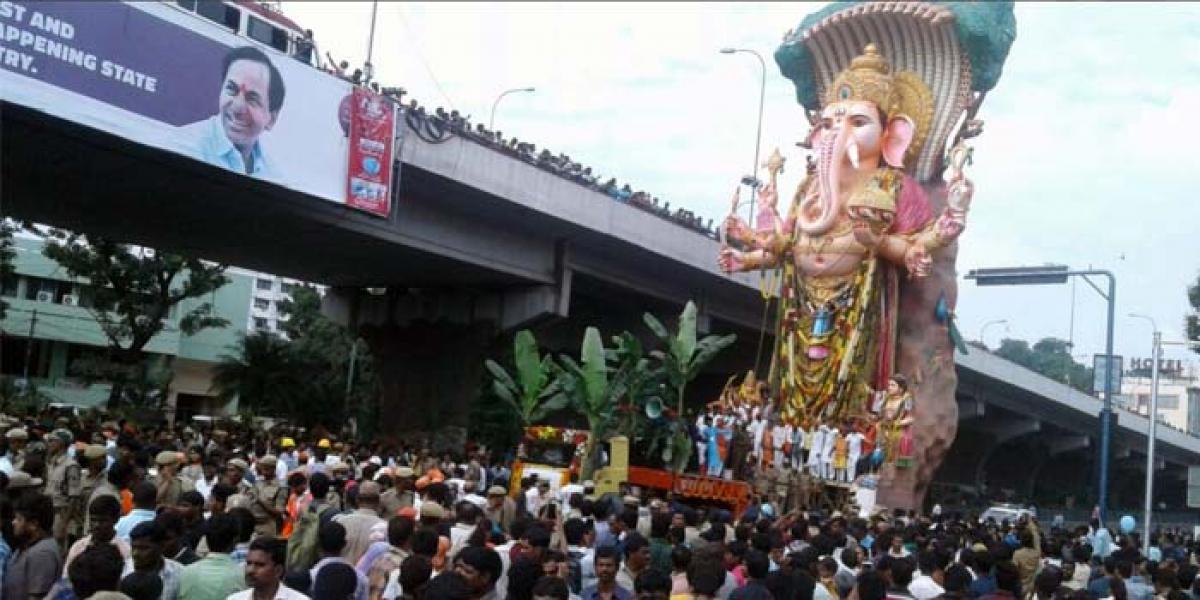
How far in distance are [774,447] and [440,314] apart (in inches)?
497

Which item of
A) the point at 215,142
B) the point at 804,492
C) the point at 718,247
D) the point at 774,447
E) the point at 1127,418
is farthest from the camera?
the point at 1127,418

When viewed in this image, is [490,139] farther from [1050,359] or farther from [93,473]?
[1050,359]

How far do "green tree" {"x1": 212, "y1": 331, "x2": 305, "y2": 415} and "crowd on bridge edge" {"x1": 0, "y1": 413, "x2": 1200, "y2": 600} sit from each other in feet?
94.0

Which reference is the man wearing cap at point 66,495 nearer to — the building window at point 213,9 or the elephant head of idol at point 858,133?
the building window at point 213,9

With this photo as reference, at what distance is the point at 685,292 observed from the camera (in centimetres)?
3872

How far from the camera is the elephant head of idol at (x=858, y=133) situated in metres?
29.1

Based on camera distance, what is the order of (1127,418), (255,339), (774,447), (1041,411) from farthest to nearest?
(1041,411) → (1127,418) → (255,339) → (774,447)

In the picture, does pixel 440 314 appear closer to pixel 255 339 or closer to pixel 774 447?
pixel 255 339

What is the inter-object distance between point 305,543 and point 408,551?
116cm

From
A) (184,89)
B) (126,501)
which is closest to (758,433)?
(184,89)

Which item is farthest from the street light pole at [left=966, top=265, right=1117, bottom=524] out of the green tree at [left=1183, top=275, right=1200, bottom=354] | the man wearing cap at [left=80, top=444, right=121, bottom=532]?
the man wearing cap at [left=80, top=444, right=121, bottom=532]

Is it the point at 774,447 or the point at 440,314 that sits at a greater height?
the point at 440,314

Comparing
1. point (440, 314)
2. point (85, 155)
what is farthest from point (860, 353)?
point (85, 155)

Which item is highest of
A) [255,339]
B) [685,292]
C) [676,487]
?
[685,292]
